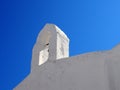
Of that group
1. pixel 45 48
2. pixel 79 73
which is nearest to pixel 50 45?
pixel 45 48

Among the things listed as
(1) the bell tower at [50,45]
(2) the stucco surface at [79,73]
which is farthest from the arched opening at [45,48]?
(2) the stucco surface at [79,73]

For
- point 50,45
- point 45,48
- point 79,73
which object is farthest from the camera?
point 45,48

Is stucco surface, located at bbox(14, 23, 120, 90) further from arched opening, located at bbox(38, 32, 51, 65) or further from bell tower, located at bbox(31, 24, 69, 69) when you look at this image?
arched opening, located at bbox(38, 32, 51, 65)

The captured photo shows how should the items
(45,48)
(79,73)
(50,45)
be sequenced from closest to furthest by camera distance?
(79,73) → (50,45) → (45,48)

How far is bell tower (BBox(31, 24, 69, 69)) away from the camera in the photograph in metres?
9.53

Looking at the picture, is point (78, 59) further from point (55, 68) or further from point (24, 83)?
point (24, 83)

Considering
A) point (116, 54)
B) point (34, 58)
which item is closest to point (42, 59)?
point (34, 58)

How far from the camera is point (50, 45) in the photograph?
962 centimetres

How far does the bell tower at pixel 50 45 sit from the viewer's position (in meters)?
9.53

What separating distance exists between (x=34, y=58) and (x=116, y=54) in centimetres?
338

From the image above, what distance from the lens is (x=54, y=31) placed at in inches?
386

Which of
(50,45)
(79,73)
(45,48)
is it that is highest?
(45,48)

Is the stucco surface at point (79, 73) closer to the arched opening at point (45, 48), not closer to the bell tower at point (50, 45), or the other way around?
the bell tower at point (50, 45)

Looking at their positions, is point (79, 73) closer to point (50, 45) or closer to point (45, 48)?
point (50, 45)
